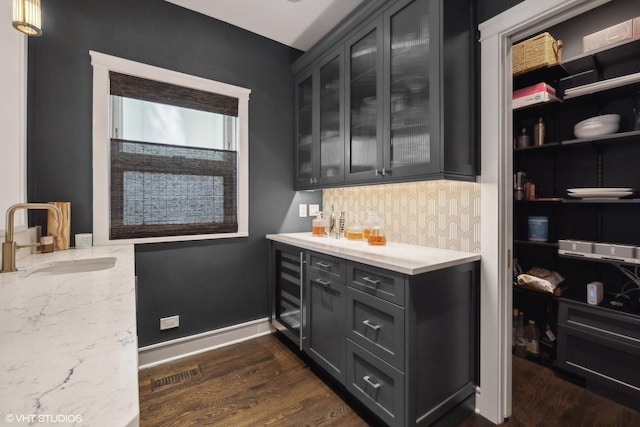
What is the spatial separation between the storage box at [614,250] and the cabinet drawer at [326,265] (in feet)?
5.73

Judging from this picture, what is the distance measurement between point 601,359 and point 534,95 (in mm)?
1938

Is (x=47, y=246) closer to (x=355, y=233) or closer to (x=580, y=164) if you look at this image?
(x=355, y=233)

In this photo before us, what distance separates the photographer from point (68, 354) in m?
0.55

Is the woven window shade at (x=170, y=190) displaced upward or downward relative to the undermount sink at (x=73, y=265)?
upward

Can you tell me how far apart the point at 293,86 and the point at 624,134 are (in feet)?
8.59

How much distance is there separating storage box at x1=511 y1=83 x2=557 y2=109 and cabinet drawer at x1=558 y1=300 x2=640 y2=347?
1.54 meters

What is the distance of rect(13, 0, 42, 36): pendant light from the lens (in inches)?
45.8

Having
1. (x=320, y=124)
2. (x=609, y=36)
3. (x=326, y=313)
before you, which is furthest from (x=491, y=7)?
(x=326, y=313)

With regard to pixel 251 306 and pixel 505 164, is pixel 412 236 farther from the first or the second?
pixel 251 306

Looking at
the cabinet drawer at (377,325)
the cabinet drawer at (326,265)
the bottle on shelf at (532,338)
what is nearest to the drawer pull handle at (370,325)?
the cabinet drawer at (377,325)

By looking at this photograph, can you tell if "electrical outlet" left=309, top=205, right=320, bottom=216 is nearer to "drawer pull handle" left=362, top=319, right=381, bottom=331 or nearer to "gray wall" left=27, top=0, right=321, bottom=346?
"gray wall" left=27, top=0, right=321, bottom=346

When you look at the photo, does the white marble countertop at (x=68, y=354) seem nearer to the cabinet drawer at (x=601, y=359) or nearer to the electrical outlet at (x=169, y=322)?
the electrical outlet at (x=169, y=322)

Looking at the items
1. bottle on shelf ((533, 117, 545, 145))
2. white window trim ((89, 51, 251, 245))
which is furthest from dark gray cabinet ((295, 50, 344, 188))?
bottle on shelf ((533, 117, 545, 145))

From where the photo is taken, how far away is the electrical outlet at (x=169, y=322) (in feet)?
7.41
